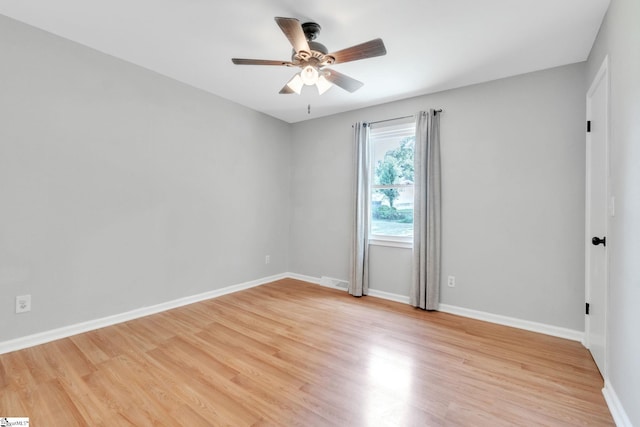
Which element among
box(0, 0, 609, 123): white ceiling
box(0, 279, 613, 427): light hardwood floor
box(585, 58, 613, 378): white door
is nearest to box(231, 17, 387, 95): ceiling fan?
box(0, 0, 609, 123): white ceiling

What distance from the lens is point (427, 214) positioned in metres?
3.29

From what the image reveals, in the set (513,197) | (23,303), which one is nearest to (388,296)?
(513,197)

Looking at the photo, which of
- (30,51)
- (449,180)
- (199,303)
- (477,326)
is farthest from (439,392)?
(30,51)

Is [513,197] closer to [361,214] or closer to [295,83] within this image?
[361,214]

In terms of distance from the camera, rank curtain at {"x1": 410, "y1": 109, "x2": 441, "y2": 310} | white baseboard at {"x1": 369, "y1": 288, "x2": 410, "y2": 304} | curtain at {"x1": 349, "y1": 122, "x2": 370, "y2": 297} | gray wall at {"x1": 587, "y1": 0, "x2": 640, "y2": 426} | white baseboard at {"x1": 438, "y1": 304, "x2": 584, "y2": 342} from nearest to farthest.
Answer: gray wall at {"x1": 587, "y1": 0, "x2": 640, "y2": 426} → white baseboard at {"x1": 438, "y1": 304, "x2": 584, "y2": 342} → curtain at {"x1": 410, "y1": 109, "x2": 441, "y2": 310} → white baseboard at {"x1": 369, "y1": 288, "x2": 410, "y2": 304} → curtain at {"x1": 349, "y1": 122, "x2": 370, "y2": 297}

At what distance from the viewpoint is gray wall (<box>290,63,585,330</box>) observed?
2.61 metres

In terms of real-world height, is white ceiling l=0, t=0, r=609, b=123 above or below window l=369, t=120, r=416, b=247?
above

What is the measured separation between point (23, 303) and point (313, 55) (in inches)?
120

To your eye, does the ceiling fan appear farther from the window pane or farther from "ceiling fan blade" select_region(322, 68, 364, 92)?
the window pane

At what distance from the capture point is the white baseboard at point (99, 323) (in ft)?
7.28

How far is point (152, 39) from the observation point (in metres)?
2.42

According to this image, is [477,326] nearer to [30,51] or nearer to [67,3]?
[67,3]

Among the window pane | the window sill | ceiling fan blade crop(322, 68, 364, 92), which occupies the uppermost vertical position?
ceiling fan blade crop(322, 68, 364, 92)

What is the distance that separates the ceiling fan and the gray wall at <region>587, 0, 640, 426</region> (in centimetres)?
135
